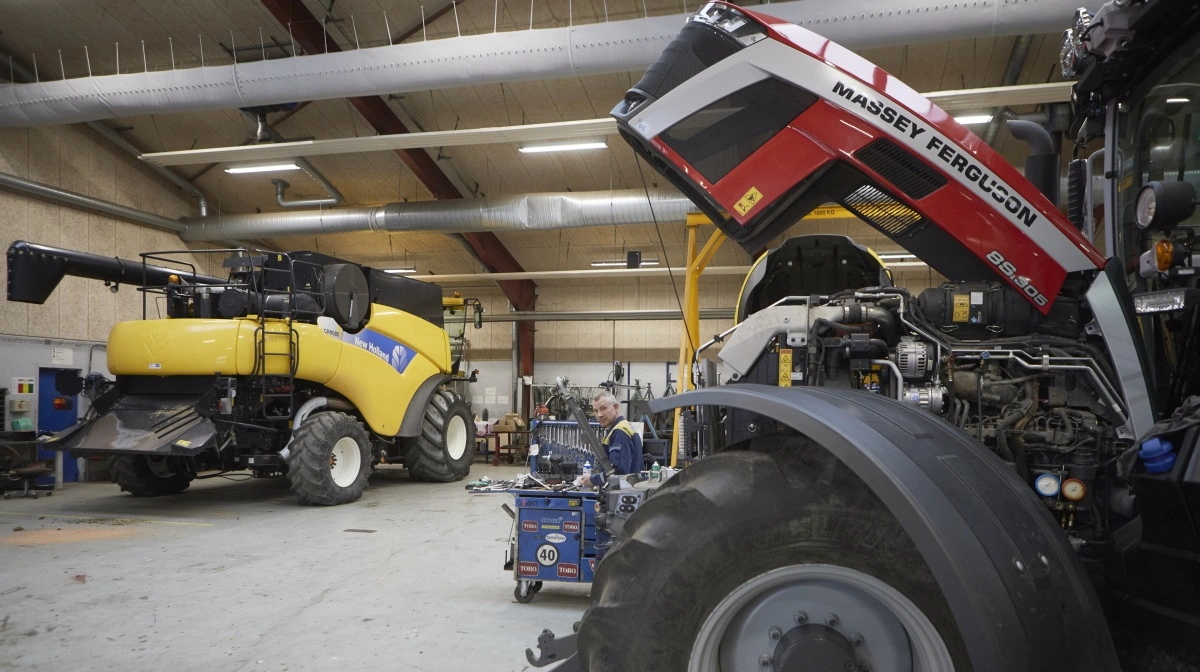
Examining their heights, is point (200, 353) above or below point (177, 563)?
above

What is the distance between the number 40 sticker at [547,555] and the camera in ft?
16.0

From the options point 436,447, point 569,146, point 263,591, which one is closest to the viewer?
point 263,591

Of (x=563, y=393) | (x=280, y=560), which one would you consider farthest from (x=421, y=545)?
(x=563, y=393)

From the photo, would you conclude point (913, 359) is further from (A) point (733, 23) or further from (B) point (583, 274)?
(B) point (583, 274)

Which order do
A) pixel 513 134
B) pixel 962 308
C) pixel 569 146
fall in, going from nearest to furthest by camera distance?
pixel 962 308 < pixel 513 134 < pixel 569 146

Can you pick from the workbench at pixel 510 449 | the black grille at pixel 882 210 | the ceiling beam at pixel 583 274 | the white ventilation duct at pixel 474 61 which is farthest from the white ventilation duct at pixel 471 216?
the black grille at pixel 882 210

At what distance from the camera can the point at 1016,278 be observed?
2.76 m

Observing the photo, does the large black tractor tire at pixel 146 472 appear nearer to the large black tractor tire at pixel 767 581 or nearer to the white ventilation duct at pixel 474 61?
the white ventilation duct at pixel 474 61

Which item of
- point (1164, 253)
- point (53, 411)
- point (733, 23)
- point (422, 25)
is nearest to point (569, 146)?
point (422, 25)

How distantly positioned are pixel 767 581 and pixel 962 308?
1762 millimetres

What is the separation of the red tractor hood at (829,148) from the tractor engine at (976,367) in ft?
0.51

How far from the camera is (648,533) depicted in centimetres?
174

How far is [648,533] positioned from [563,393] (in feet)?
48.9

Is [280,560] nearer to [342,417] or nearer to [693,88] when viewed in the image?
[342,417]
